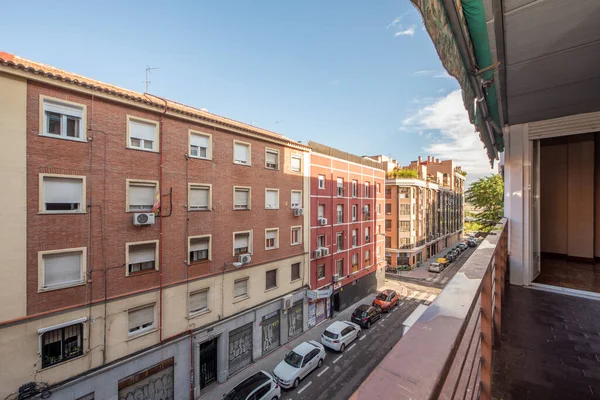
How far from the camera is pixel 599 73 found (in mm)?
2650

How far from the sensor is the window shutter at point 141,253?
28.0 ft

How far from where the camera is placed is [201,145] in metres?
10.5

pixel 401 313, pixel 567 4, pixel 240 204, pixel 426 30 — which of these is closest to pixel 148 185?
pixel 240 204

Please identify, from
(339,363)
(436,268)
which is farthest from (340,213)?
(436,268)

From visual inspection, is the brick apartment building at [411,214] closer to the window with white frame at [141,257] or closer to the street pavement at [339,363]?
the street pavement at [339,363]

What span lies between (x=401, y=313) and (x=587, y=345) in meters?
16.3

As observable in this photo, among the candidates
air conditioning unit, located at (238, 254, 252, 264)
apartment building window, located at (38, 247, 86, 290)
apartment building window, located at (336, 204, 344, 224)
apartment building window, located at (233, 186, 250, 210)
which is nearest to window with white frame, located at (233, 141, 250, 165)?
apartment building window, located at (233, 186, 250, 210)

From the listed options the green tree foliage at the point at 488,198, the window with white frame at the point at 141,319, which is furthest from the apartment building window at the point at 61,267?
the green tree foliage at the point at 488,198

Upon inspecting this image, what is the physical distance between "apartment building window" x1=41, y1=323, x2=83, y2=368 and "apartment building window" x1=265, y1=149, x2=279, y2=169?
9.00 meters

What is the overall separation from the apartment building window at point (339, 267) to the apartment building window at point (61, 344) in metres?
12.8

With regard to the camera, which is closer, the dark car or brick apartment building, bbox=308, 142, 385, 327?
the dark car

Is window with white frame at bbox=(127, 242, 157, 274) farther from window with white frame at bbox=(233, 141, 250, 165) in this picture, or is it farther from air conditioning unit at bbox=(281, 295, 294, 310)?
air conditioning unit at bbox=(281, 295, 294, 310)

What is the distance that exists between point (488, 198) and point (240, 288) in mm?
19328

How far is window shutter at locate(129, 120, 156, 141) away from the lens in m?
8.66
